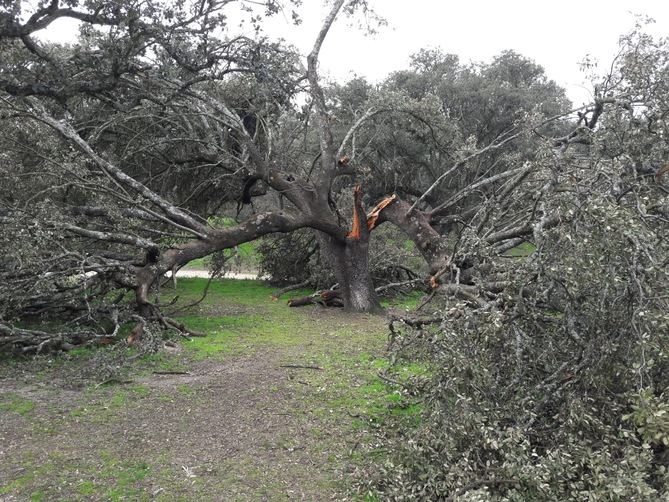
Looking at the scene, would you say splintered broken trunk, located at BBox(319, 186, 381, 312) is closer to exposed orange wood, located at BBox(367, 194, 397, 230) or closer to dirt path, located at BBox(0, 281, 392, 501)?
exposed orange wood, located at BBox(367, 194, 397, 230)

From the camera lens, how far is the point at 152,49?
6.64m

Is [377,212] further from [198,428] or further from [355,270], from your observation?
[198,428]


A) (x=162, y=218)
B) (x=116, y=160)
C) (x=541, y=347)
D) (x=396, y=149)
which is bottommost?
(x=541, y=347)

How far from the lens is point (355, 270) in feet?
35.8

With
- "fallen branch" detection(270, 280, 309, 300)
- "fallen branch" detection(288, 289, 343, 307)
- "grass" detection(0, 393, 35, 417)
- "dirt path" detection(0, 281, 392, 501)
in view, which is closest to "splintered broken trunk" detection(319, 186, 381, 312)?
"fallen branch" detection(288, 289, 343, 307)

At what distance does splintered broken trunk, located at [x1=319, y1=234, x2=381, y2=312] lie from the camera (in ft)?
35.7

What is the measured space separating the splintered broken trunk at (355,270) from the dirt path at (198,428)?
Result: 305cm

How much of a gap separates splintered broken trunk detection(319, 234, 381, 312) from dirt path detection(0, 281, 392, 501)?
3.05 m

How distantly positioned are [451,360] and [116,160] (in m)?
8.72

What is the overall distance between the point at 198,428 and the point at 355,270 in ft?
20.3

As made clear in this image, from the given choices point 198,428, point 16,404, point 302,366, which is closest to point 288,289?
point 302,366

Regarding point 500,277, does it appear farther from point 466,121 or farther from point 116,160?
point 466,121

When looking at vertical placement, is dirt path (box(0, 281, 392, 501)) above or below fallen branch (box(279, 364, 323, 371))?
below

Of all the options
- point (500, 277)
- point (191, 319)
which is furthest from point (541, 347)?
point (191, 319)
